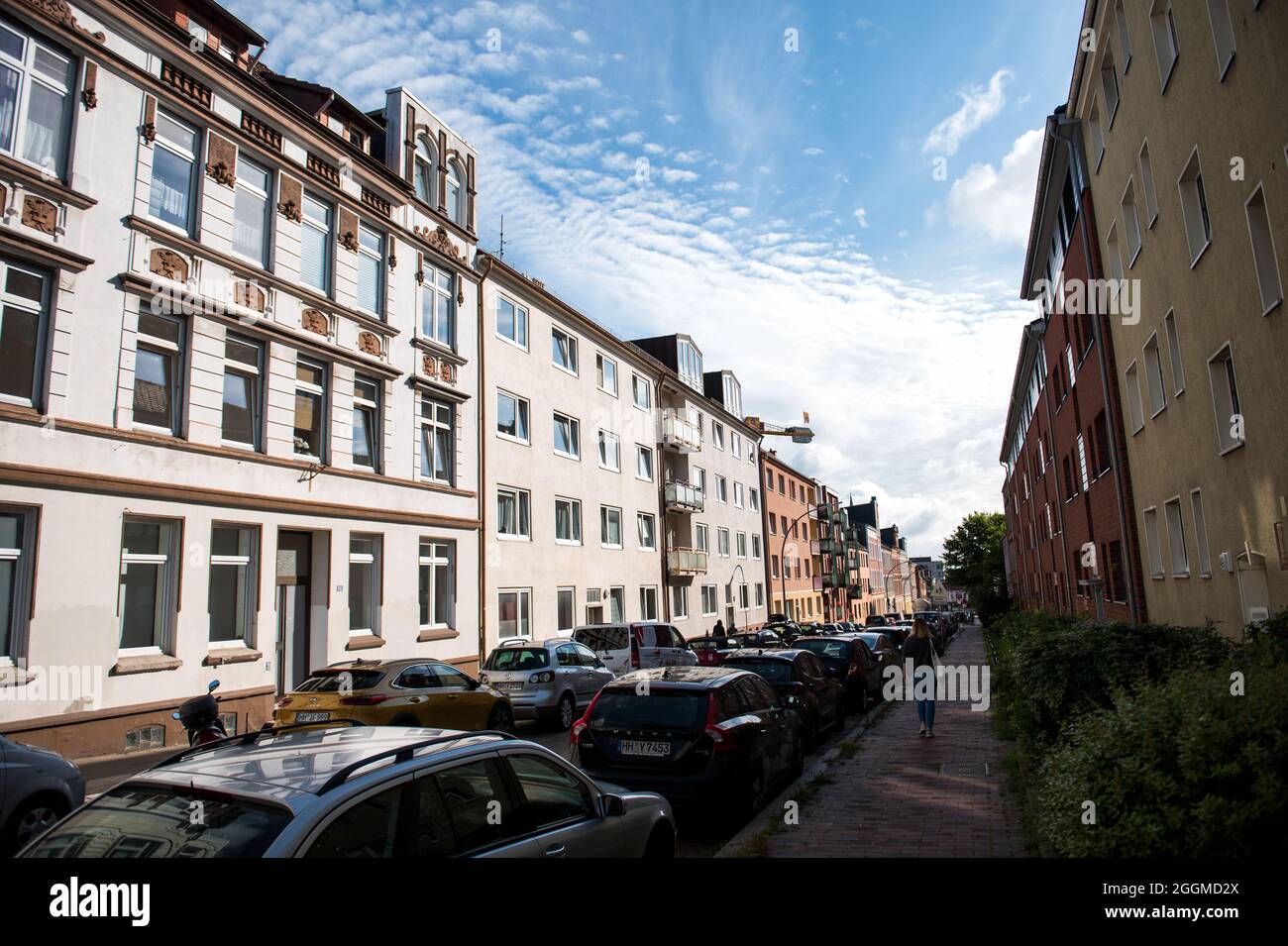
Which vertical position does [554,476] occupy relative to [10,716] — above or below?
above

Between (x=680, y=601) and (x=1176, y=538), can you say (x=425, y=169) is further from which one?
(x=680, y=601)

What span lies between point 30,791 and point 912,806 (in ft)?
25.8

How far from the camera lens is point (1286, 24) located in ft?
27.0

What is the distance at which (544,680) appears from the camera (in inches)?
592

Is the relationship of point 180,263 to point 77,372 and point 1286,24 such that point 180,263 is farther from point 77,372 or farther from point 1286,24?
point 1286,24

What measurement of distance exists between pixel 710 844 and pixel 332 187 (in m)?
16.1

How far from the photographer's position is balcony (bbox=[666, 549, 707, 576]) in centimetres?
3472

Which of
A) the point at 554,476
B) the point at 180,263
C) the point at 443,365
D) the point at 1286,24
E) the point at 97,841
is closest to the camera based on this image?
the point at 97,841

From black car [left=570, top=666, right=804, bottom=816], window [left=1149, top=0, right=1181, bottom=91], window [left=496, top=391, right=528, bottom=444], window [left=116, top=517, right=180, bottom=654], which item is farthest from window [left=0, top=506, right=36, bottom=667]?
window [left=1149, top=0, right=1181, bottom=91]

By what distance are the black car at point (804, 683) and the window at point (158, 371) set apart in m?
10.3

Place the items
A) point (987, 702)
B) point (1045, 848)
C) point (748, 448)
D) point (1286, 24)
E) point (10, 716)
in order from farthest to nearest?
1. point (748, 448)
2. point (987, 702)
3. point (10, 716)
4. point (1286, 24)
5. point (1045, 848)

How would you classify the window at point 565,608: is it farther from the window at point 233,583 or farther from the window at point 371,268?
the window at point 233,583

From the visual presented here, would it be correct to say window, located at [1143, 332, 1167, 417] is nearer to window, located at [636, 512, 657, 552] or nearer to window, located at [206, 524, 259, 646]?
window, located at [206, 524, 259, 646]
